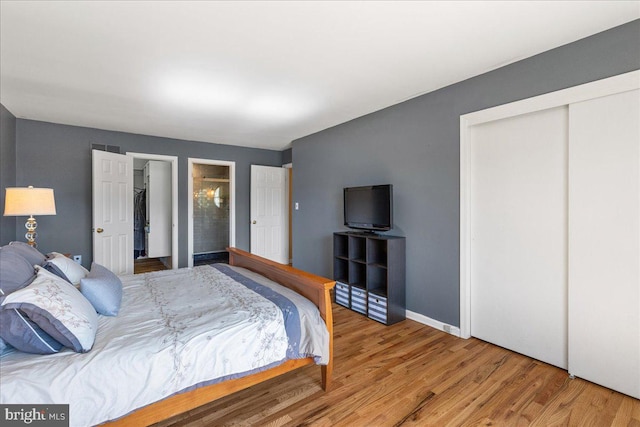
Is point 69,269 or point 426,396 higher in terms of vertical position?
point 69,269

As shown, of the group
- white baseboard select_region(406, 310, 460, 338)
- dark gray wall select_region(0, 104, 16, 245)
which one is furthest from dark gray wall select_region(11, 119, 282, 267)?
white baseboard select_region(406, 310, 460, 338)

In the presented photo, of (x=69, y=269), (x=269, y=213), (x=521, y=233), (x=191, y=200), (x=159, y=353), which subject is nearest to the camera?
(x=159, y=353)

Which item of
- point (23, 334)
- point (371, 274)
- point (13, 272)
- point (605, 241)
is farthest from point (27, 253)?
point (605, 241)

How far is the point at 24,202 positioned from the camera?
2.70 m

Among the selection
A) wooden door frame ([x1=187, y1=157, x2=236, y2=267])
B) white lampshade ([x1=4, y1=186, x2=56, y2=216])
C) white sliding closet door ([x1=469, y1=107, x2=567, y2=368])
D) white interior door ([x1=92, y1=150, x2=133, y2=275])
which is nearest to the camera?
white sliding closet door ([x1=469, y1=107, x2=567, y2=368])

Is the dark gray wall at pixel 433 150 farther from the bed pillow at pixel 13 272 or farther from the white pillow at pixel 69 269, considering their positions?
the bed pillow at pixel 13 272

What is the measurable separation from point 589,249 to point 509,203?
24.8 inches

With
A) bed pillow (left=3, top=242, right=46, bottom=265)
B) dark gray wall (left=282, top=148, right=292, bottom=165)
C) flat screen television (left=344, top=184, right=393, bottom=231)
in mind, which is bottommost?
bed pillow (left=3, top=242, right=46, bottom=265)

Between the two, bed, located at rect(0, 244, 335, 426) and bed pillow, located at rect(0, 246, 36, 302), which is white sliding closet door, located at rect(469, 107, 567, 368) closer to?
bed, located at rect(0, 244, 335, 426)

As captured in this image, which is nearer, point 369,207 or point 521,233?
point 521,233

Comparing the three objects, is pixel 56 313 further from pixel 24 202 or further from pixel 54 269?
pixel 24 202

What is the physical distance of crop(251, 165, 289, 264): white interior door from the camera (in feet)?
18.4

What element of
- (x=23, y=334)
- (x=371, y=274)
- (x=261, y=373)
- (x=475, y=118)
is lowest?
(x=261, y=373)

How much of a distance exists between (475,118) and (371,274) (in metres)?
1.89
